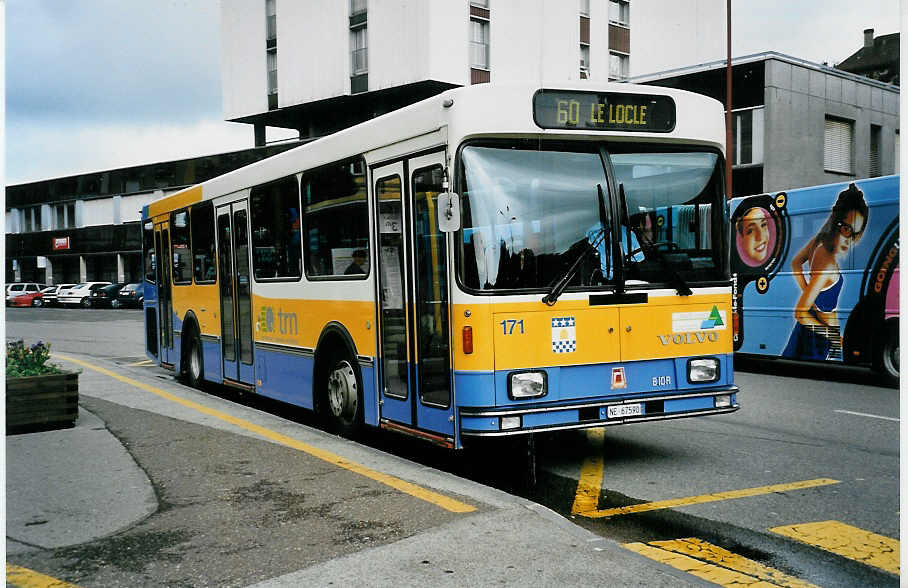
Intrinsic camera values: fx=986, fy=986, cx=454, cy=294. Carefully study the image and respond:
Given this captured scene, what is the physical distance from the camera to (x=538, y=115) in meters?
7.20

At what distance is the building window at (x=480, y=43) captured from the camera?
19484 millimetres

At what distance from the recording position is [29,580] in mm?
4918

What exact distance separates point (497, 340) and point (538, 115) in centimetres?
168

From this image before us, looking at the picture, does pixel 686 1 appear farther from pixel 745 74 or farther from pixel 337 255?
pixel 337 255

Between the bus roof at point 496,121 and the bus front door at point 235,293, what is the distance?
99.1 inches

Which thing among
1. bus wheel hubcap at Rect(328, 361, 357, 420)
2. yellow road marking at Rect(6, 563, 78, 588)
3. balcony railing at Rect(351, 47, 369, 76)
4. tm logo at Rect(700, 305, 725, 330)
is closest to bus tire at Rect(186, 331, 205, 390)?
bus wheel hubcap at Rect(328, 361, 357, 420)

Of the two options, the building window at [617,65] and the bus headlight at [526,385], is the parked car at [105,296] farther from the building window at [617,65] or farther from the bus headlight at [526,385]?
the bus headlight at [526,385]

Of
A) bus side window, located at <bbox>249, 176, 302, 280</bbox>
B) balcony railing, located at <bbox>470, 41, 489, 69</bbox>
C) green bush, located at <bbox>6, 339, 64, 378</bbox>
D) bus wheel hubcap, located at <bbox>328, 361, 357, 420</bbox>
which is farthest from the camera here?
balcony railing, located at <bbox>470, 41, 489, 69</bbox>

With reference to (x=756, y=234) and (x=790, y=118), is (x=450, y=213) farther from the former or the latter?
(x=790, y=118)

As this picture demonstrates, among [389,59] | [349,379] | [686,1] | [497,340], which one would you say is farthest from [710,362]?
[389,59]

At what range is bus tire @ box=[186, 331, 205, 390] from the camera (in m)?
13.3

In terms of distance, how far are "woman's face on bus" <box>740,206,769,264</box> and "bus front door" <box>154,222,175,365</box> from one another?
30.0ft

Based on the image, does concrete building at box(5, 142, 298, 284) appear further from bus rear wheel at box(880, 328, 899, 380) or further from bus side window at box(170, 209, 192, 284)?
bus rear wheel at box(880, 328, 899, 380)

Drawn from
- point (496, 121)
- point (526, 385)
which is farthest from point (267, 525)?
point (496, 121)
